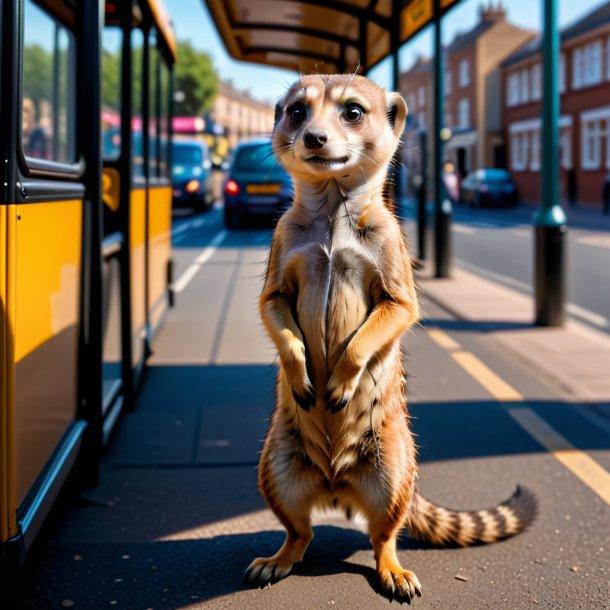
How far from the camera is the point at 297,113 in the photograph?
2.82 m

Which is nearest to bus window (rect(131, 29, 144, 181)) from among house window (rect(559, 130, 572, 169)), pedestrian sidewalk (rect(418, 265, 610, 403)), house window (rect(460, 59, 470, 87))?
pedestrian sidewalk (rect(418, 265, 610, 403))

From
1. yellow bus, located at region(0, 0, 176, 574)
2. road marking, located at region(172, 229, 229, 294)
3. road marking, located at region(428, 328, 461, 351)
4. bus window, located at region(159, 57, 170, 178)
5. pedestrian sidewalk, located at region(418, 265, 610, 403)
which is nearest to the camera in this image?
yellow bus, located at region(0, 0, 176, 574)

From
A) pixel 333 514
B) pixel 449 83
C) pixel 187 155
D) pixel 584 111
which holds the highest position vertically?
pixel 449 83

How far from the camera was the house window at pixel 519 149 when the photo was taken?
199 ft

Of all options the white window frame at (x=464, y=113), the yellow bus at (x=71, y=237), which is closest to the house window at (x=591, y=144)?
the white window frame at (x=464, y=113)

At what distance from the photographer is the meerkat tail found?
3.75 metres

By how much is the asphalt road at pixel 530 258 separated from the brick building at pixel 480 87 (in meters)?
35.6

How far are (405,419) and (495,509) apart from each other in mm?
784

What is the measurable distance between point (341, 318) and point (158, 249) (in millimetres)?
6005

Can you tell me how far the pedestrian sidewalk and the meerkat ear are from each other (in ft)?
10.8

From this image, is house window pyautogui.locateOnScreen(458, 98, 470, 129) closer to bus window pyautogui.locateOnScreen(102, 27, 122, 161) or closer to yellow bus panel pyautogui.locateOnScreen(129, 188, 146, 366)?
yellow bus panel pyautogui.locateOnScreen(129, 188, 146, 366)

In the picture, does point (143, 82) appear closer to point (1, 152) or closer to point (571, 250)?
point (1, 152)

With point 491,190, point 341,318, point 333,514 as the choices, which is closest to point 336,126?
point 341,318

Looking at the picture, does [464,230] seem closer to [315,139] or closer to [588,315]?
[588,315]
